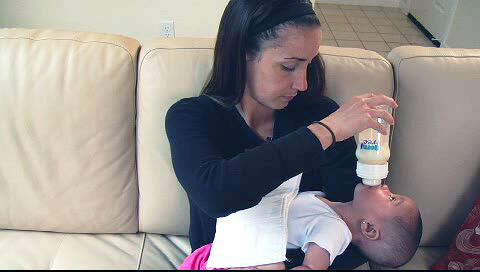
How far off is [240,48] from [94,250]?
0.75 m

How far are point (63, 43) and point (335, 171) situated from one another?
34.3 inches

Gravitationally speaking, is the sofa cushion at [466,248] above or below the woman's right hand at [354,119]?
below

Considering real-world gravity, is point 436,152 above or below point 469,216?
above

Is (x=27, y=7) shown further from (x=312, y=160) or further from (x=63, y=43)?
(x=312, y=160)

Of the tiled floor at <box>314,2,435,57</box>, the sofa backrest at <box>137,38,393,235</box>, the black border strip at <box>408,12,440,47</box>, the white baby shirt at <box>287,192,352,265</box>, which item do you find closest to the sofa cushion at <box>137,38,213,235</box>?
the sofa backrest at <box>137,38,393,235</box>

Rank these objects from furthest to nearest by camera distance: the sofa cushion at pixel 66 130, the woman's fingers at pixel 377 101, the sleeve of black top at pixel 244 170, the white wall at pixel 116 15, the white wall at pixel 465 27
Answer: the white wall at pixel 465 27 → the white wall at pixel 116 15 → the sofa cushion at pixel 66 130 → the woman's fingers at pixel 377 101 → the sleeve of black top at pixel 244 170

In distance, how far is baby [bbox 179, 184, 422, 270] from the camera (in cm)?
Result: 104

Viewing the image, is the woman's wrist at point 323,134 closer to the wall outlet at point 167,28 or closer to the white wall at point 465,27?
the wall outlet at point 167,28

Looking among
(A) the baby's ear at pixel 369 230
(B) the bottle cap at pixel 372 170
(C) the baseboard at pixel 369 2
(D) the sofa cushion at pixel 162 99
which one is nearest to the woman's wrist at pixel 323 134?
(B) the bottle cap at pixel 372 170

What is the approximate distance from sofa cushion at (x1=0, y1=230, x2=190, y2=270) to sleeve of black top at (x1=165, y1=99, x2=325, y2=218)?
1.35 ft

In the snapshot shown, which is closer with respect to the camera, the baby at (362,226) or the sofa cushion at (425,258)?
the baby at (362,226)

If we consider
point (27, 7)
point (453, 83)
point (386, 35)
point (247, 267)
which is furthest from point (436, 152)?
point (386, 35)

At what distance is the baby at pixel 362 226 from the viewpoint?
1044mm

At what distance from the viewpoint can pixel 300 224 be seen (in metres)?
1.07
